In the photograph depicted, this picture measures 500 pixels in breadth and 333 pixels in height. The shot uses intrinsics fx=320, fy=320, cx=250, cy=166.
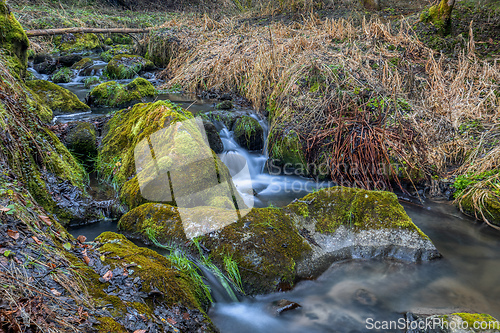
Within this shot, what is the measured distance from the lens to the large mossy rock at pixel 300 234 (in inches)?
125

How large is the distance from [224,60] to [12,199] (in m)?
7.83

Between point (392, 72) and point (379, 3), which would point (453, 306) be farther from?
point (379, 3)

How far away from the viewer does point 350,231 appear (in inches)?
150

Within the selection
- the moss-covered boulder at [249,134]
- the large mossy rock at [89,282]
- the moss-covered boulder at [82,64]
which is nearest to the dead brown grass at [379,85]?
the moss-covered boulder at [249,134]

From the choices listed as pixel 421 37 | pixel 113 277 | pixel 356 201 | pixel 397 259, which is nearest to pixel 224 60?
pixel 421 37

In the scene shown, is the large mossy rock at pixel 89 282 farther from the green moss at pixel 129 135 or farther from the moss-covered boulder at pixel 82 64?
the moss-covered boulder at pixel 82 64

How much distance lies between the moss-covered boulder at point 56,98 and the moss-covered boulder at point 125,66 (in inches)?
137

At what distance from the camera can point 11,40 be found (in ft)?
18.4

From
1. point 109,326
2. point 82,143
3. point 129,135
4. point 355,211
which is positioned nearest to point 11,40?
point 82,143

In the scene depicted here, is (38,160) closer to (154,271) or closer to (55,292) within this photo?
(154,271)

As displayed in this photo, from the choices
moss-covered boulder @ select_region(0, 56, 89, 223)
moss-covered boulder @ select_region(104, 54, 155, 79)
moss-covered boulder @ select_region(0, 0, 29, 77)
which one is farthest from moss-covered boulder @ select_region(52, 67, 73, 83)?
moss-covered boulder @ select_region(0, 56, 89, 223)

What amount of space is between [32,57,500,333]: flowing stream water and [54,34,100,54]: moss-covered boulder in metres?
12.8

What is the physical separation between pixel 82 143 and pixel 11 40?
224 centimetres

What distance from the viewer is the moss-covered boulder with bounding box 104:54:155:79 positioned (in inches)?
432
